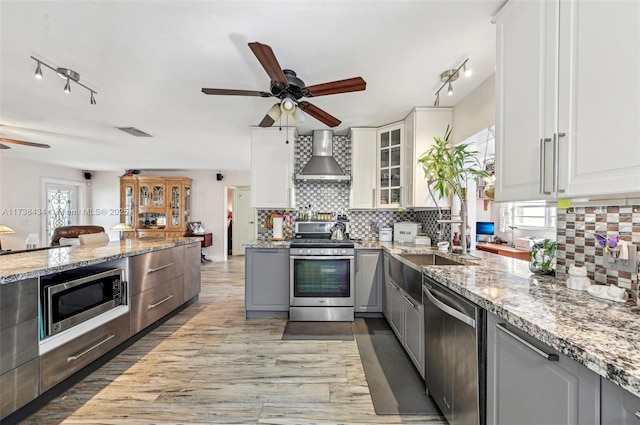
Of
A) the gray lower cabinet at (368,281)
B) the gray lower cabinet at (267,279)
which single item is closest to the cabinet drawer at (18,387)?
the gray lower cabinet at (267,279)

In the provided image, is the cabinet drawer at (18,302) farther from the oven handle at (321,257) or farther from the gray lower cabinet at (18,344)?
the oven handle at (321,257)

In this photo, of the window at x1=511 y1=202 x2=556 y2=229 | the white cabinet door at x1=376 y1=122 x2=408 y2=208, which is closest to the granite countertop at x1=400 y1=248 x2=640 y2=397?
the white cabinet door at x1=376 y1=122 x2=408 y2=208

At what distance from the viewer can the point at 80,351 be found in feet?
6.31

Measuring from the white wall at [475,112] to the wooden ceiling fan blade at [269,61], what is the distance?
1.71 metres

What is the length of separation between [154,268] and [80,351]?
0.97 metres

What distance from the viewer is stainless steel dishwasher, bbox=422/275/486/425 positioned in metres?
1.20

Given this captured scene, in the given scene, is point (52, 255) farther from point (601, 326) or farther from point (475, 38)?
point (475, 38)

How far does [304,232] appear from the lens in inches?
148

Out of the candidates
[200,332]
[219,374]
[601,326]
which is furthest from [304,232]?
[601,326]

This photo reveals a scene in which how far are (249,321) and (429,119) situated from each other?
3094mm

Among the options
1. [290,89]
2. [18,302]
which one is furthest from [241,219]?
[18,302]

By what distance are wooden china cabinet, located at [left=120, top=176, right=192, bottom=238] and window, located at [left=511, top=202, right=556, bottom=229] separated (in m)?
7.22

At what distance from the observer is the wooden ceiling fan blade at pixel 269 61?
4.94 ft

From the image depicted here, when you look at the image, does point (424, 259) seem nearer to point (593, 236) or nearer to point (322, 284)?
point (322, 284)
